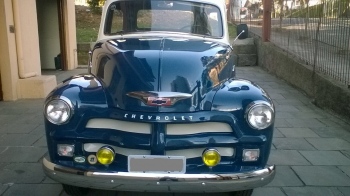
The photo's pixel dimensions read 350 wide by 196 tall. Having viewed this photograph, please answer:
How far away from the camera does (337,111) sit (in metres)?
6.39

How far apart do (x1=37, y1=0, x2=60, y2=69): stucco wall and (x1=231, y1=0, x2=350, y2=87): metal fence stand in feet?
20.9

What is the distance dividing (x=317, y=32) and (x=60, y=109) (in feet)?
20.3

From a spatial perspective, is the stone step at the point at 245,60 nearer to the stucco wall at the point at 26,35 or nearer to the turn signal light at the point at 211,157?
the stucco wall at the point at 26,35

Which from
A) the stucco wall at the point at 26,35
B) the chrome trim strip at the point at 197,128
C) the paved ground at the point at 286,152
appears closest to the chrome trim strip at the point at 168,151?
the chrome trim strip at the point at 197,128

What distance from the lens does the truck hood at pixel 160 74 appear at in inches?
115

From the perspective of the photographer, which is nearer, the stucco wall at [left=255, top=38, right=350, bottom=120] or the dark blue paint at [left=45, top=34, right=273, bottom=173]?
the dark blue paint at [left=45, top=34, right=273, bottom=173]

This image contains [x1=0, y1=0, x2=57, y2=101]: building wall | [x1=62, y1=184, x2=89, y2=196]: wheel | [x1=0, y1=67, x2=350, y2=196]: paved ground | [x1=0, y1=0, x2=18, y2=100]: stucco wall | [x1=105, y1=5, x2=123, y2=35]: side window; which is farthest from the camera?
[x1=0, y1=0, x2=57, y2=101]: building wall

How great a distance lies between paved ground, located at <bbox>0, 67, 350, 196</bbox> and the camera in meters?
3.75

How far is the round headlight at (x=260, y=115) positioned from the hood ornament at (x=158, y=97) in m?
0.50

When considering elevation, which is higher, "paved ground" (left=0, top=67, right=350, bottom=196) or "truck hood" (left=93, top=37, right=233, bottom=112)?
"truck hood" (left=93, top=37, right=233, bottom=112)

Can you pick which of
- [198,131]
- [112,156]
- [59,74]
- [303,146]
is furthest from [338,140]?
[59,74]

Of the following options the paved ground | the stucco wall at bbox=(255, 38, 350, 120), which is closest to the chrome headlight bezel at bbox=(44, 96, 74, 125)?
the paved ground

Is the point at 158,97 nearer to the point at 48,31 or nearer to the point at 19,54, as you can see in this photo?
the point at 19,54

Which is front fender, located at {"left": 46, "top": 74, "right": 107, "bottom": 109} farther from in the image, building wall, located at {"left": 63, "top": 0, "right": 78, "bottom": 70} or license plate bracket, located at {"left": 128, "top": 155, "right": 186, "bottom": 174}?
building wall, located at {"left": 63, "top": 0, "right": 78, "bottom": 70}
